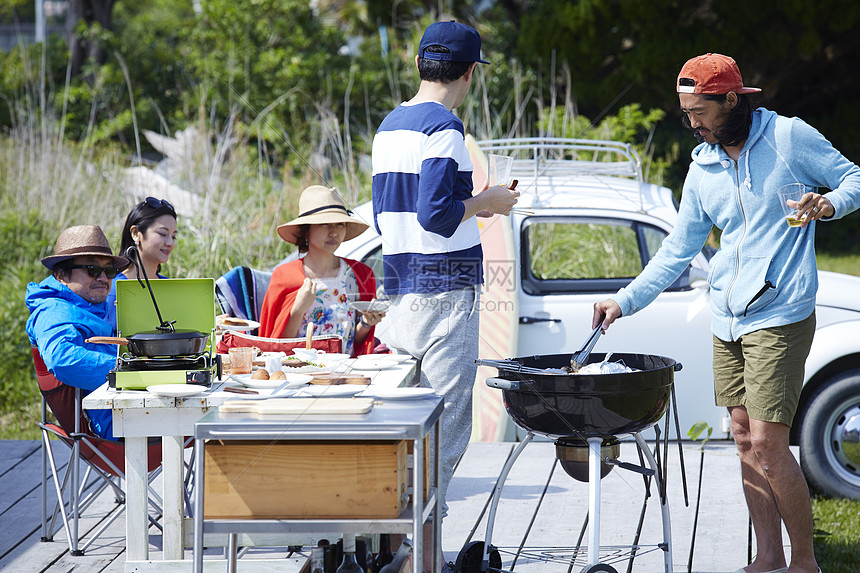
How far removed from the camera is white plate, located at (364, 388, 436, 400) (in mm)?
3027

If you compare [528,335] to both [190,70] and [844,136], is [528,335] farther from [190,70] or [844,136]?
[190,70]

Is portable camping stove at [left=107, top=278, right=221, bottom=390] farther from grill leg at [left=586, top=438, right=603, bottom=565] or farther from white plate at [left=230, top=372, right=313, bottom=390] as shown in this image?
grill leg at [left=586, top=438, right=603, bottom=565]

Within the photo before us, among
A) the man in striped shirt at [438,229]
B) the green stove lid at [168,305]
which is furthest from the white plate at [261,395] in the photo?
→ the man in striped shirt at [438,229]

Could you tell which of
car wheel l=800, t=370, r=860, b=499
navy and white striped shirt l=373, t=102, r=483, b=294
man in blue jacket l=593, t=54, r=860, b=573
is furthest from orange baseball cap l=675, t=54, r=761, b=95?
car wheel l=800, t=370, r=860, b=499

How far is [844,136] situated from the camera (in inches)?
580

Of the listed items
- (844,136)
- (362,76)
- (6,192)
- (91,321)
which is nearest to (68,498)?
(91,321)

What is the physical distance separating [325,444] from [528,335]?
9.12 feet

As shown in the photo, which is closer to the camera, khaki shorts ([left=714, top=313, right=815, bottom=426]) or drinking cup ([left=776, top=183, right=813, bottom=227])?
drinking cup ([left=776, top=183, right=813, bottom=227])

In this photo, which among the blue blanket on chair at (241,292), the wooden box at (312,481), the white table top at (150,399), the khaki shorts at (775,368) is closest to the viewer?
the wooden box at (312,481)

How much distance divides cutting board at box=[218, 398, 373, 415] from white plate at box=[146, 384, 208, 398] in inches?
14.0

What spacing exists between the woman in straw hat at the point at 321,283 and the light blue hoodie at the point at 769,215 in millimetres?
1767

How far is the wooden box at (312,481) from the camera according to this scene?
2.70 m

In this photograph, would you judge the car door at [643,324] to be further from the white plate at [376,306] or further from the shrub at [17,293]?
the shrub at [17,293]

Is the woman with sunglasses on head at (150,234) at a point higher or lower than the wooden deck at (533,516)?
higher
